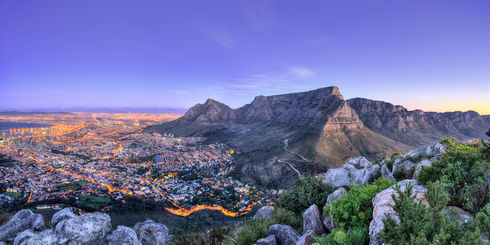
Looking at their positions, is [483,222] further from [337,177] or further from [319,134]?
[319,134]

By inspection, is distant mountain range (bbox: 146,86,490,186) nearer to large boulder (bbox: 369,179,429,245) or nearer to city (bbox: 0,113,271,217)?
city (bbox: 0,113,271,217)

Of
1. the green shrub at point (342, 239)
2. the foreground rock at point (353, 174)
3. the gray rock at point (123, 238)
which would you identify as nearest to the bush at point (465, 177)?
the green shrub at point (342, 239)

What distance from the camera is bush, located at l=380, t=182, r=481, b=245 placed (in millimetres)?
3570

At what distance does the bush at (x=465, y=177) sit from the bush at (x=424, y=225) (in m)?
0.61

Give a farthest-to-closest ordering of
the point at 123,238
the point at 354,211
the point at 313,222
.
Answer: the point at 313,222
the point at 123,238
the point at 354,211

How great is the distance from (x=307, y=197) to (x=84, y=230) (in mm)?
14028

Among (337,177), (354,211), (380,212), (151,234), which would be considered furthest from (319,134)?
(380,212)

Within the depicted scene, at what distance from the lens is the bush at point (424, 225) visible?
3570 mm

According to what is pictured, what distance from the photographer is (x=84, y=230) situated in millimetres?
8461

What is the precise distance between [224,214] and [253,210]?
7.68 m

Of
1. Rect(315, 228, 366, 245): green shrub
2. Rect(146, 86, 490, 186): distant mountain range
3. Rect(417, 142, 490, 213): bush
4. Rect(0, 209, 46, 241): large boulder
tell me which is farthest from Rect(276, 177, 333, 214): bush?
Rect(146, 86, 490, 186): distant mountain range

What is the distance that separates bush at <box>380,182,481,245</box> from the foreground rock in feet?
38.1

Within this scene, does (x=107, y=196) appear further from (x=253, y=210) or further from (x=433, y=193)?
(x=433, y=193)

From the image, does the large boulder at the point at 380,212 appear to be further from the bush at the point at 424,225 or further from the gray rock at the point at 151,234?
the gray rock at the point at 151,234
